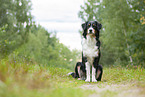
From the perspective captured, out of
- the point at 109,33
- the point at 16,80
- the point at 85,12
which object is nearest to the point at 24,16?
the point at 85,12

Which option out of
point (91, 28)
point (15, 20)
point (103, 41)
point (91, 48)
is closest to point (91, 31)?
point (91, 28)

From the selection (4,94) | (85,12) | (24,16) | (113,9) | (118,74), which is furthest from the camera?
(85,12)

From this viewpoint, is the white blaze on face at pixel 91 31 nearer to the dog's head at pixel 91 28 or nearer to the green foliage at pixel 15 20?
the dog's head at pixel 91 28

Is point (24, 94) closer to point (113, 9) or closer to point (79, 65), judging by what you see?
point (79, 65)

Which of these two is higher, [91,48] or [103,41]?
[103,41]

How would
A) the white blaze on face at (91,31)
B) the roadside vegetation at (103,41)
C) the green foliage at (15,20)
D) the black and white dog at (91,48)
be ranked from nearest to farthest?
the white blaze on face at (91,31) → the black and white dog at (91,48) → the roadside vegetation at (103,41) → the green foliage at (15,20)

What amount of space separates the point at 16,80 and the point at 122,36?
20140 mm

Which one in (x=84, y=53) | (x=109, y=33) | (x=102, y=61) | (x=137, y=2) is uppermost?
(x=137, y=2)

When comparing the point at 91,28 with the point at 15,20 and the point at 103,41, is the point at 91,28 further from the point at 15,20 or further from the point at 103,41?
the point at 15,20

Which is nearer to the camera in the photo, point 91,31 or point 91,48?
point 91,31

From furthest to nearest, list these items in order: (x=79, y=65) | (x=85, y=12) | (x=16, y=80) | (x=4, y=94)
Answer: (x=85, y=12), (x=79, y=65), (x=16, y=80), (x=4, y=94)

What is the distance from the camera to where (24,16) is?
28.1m

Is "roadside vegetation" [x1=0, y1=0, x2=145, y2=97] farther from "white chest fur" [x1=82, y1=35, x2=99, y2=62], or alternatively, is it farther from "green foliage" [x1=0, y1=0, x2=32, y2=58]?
"white chest fur" [x1=82, y1=35, x2=99, y2=62]

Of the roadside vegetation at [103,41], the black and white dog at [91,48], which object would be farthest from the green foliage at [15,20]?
the black and white dog at [91,48]
